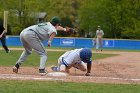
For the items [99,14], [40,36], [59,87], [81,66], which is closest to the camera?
[59,87]

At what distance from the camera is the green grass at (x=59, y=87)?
8.31 metres

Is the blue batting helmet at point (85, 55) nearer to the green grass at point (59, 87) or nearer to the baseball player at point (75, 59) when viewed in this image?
the baseball player at point (75, 59)

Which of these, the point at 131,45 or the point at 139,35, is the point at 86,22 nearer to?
the point at 139,35

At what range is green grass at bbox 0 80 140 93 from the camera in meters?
8.31

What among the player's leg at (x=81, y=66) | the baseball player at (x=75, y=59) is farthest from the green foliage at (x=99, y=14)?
the baseball player at (x=75, y=59)

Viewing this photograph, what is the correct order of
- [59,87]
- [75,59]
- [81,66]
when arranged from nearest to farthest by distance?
[59,87]
[75,59]
[81,66]

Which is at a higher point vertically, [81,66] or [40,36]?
[40,36]

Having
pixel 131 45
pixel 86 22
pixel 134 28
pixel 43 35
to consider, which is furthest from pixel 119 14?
pixel 43 35

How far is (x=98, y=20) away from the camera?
174 feet

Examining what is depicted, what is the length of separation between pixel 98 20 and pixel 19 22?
379 inches

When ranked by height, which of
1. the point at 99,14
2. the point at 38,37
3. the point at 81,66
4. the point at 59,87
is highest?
the point at 38,37

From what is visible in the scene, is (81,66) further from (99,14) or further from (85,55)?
(99,14)

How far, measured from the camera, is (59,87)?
8797 millimetres

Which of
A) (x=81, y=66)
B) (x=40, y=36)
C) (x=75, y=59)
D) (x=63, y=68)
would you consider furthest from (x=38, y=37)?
(x=81, y=66)
